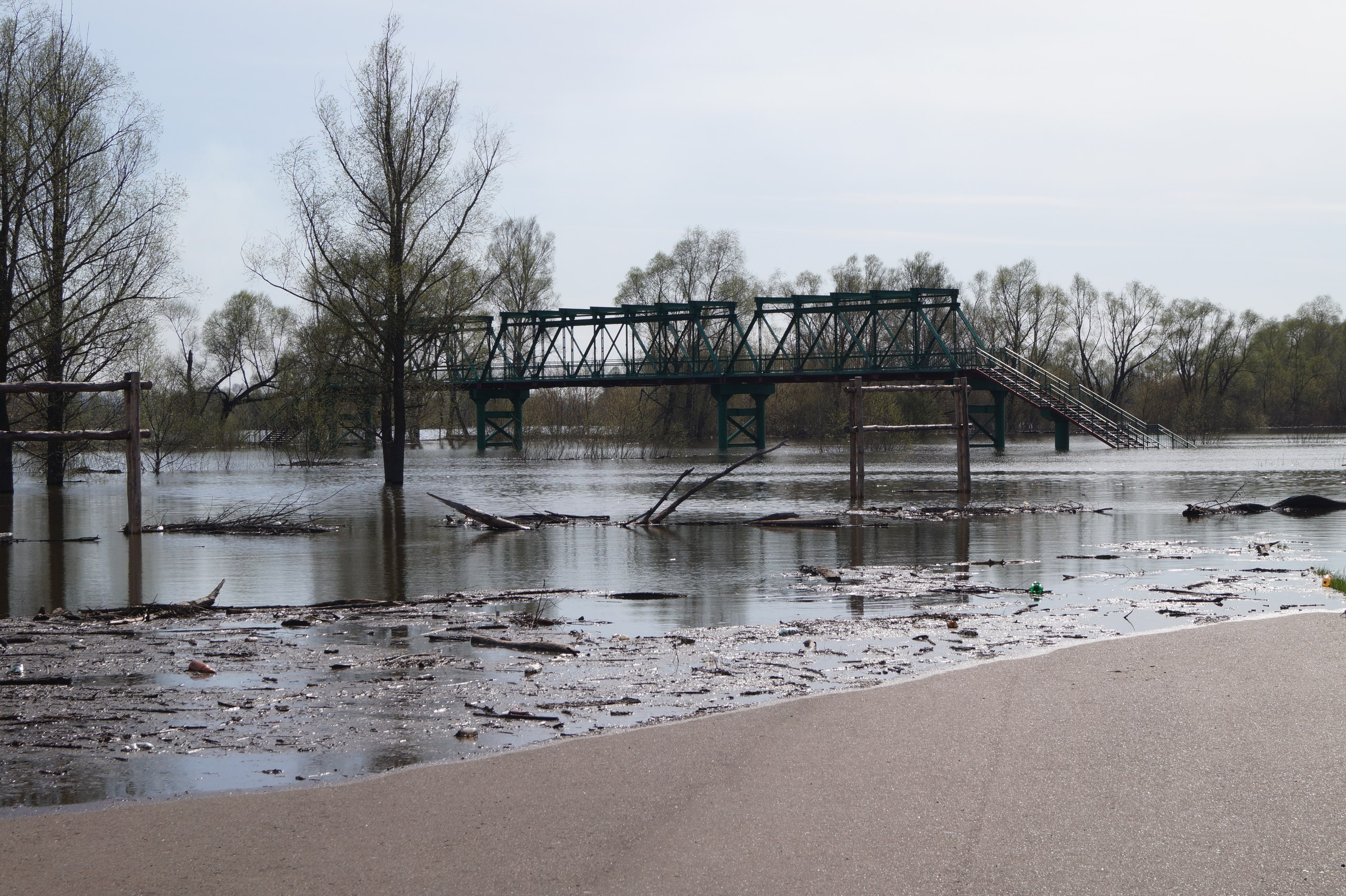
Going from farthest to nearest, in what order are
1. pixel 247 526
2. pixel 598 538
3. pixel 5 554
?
pixel 247 526 → pixel 598 538 → pixel 5 554

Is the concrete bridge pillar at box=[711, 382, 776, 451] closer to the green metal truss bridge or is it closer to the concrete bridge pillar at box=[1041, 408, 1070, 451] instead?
the green metal truss bridge

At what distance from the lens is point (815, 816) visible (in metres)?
4.16

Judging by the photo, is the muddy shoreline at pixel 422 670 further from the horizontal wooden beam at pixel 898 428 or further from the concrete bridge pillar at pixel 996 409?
the concrete bridge pillar at pixel 996 409

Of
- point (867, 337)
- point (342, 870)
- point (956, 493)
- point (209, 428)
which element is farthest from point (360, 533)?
point (867, 337)

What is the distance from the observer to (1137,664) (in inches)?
252

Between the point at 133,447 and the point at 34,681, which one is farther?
the point at 133,447

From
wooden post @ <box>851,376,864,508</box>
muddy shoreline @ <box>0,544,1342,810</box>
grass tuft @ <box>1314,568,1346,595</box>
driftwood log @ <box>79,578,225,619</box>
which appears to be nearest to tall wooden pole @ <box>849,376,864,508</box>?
wooden post @ <box>851,376,864,508</box>

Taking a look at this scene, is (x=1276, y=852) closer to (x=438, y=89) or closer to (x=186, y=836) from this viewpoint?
(x=186, y=836)

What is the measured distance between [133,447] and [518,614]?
29.5ft

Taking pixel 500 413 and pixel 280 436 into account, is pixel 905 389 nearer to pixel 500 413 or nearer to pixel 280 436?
pixel 280 436

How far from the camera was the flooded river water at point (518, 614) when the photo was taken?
17.3ft

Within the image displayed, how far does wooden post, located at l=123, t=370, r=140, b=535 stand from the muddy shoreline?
7.53 m

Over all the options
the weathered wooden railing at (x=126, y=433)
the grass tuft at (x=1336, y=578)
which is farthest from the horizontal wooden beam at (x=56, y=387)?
the grass tuft at (x=1336, y=578)

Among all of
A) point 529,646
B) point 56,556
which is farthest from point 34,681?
point 56,556
